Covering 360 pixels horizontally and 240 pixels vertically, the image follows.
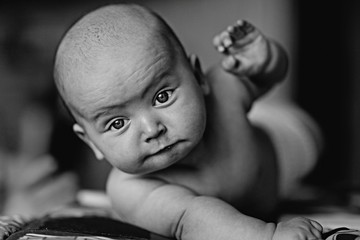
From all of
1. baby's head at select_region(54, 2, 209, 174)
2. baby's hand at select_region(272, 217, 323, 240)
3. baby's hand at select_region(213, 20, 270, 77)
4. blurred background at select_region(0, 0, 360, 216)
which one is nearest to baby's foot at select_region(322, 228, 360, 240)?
baby's hand at select_region(272, 217, 323, 240)

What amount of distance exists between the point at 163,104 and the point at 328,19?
1419 millimetres

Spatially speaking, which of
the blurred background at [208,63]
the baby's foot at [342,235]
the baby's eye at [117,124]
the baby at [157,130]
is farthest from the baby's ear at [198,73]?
the blurred background at [208,63]

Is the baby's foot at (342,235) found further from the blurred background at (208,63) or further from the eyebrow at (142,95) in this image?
the blurred background at (208,63)

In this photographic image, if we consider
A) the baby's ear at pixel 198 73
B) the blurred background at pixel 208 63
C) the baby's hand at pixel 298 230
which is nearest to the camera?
the baby's hand at pixel 298 230

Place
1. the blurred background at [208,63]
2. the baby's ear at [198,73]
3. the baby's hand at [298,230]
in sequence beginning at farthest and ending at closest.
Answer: the blurred background at [208,63] < the baby's ear at [198,73] < the baby's hand at [298,230]

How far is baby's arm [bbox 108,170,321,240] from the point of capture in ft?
1.89

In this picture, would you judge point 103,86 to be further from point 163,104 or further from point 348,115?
point 348,115

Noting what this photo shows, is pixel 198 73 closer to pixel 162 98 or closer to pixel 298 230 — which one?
pixel 162 98

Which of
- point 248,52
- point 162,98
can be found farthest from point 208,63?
point 162,98

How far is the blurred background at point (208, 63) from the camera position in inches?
66.0

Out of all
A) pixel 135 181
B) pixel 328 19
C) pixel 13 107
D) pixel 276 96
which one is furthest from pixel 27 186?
pixel 328 19

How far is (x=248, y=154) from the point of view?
2.49ft

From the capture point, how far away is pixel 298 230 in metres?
0.56

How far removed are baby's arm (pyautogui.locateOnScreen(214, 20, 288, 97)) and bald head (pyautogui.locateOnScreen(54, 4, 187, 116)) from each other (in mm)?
114
